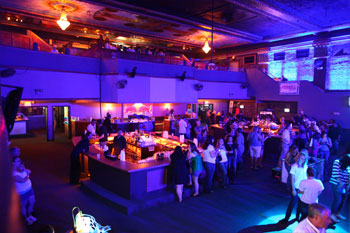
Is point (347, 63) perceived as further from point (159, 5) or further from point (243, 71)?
point (159, 5)

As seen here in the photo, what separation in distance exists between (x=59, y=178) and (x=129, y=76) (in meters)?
7.22

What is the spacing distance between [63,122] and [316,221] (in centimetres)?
1599

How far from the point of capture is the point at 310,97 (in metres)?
16.2

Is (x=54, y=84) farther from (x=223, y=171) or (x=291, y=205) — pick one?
(x=291, y=205)

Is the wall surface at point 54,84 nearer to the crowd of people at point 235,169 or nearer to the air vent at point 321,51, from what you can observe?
the crowd of people at point 235,169

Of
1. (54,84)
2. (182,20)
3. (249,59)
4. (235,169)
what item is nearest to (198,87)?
(182,20)

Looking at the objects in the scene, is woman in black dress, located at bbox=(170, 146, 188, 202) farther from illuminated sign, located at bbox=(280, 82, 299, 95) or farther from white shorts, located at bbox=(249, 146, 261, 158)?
illuminated sign, located at bbox=(280, 82, 299, 95)

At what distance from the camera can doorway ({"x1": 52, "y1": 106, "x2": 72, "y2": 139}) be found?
550 inches

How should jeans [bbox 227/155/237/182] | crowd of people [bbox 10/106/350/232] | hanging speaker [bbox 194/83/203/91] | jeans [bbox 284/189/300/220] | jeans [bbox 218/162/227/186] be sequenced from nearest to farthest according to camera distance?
crowd of people [bbox 10/106/350/232]
jeans [bbox 284/189/300/220]
jeans [bbox 218/162/227/186]
jeans [bbox 227/155/237/182]
hanging speaker [bbox 194/83/203/91]

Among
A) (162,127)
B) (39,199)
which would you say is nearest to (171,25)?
(162,127)

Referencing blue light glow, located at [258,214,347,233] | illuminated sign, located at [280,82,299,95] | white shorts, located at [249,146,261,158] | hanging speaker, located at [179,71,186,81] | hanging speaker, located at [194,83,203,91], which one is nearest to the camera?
blue light glow, located at [258,214,347,233]

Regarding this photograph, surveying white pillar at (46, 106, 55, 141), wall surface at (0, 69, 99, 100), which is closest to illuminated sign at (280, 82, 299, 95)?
wall surface at (0, 69, 99, 100)

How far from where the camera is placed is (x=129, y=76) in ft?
44.0

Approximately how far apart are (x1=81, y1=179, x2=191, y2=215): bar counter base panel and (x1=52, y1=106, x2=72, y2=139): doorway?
8.22m
